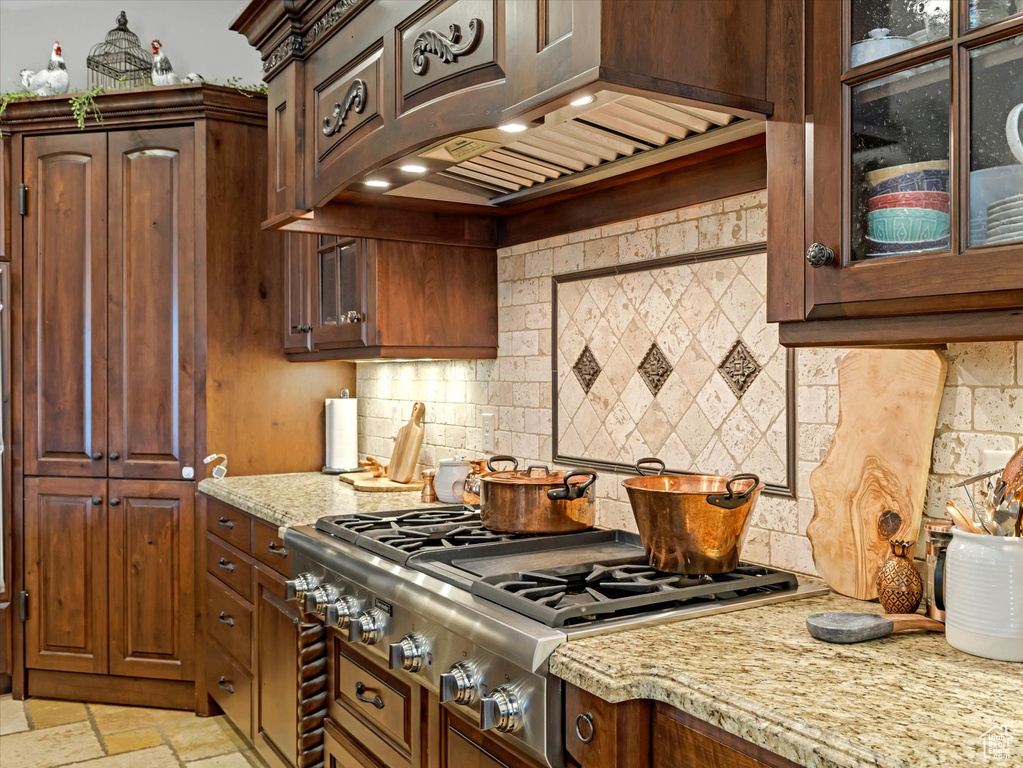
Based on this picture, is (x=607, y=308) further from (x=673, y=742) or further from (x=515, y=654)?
(x=673, y=742)

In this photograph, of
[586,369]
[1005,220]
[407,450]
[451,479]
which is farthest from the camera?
[407,450]

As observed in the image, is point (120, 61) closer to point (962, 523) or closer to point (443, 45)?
point (443, 45)

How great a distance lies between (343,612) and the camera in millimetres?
2092

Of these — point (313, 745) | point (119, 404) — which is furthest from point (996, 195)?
point (119, 404)

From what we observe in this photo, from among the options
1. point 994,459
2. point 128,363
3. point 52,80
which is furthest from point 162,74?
point 994,459

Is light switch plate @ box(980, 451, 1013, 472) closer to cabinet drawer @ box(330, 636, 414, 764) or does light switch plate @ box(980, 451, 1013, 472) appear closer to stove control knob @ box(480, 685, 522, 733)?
stove control knob @ box(480, 685, 522, 733)

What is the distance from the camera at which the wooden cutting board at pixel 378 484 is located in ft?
10.4

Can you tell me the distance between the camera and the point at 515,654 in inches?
58.1

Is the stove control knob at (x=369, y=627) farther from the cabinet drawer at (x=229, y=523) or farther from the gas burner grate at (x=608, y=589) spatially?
the cabinet drawer at (x=229, y=523)

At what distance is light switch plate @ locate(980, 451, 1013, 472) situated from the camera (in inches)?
59.4

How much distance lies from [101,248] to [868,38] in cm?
326

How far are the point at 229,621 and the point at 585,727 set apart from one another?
2.17m

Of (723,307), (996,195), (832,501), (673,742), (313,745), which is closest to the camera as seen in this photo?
(996,195)

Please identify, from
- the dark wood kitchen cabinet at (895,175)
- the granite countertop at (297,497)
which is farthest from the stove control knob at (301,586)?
the dark wood kitchen cabinet at (895,175)
